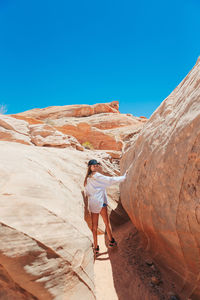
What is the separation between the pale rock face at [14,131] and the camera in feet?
22.8

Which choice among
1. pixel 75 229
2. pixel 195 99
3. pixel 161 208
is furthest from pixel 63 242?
pixel 195 99

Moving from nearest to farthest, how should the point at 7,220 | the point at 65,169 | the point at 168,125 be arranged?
1. the point at 7,220
2. the point at 168,125
3. the point at 65,169

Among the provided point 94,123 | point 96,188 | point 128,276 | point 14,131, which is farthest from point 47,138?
point 94,123

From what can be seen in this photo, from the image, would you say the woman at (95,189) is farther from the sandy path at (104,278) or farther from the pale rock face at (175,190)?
the pale rock face at (175,190)

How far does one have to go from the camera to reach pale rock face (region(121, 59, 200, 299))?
1.85m

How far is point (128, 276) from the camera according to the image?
2564 mm

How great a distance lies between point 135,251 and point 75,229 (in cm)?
168

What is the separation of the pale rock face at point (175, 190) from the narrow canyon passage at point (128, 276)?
0.66 ft

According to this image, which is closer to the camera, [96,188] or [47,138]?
[96,188]

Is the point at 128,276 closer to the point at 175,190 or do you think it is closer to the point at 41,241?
the point at 175,190

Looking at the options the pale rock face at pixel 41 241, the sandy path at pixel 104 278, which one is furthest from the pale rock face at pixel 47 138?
the pale rock face at pixel 41 241

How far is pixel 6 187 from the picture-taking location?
179cm

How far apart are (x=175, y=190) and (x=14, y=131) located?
7.30 m

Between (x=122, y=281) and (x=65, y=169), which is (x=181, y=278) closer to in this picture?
(x=122, y=281)
